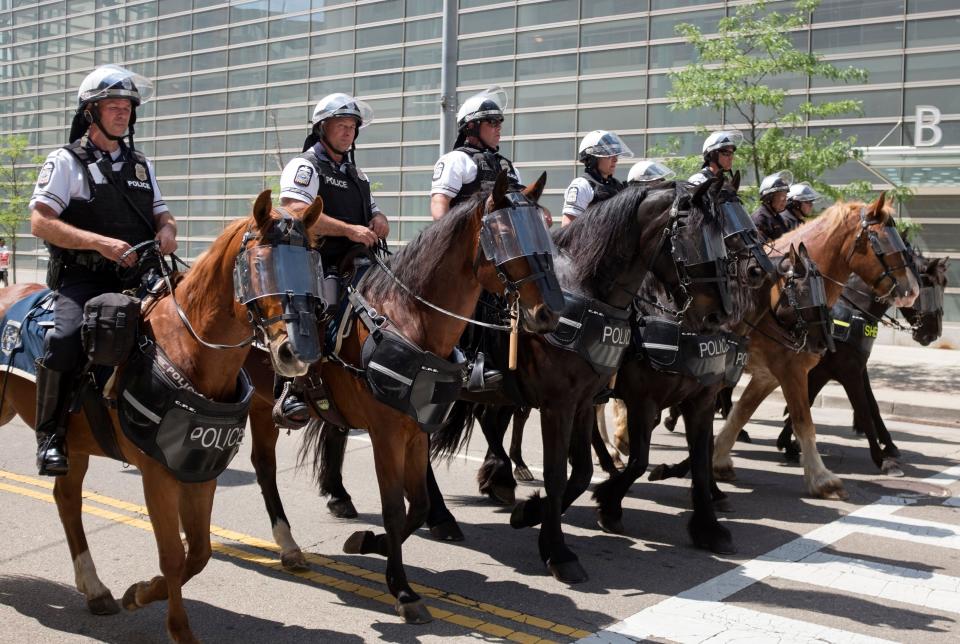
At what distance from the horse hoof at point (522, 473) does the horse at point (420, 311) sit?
10.2 ft

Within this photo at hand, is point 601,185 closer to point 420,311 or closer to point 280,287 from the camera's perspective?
point 420,311

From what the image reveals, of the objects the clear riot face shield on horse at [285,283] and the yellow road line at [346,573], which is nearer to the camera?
the clear riot face shield on horse at [285,283]

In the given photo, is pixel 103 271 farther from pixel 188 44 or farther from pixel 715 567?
pixel 188 44

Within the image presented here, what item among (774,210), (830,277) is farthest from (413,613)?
(774,210)

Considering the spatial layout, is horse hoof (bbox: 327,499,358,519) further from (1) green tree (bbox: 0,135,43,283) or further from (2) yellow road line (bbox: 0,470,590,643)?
(1) green tree (bbox: 0,135,43,283)

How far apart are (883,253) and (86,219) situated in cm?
661

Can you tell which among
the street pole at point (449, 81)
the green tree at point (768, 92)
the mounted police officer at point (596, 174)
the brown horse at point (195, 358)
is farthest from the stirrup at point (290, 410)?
the green tree at point (768, 92)

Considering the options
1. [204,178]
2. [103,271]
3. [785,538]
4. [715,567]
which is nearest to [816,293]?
[785,538]

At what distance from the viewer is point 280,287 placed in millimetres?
4121

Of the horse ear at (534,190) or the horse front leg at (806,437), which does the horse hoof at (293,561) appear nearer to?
the horse ear at (534,190)

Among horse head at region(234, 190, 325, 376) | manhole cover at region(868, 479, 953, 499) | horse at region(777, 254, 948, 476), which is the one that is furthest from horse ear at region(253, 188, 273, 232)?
manhole cover at region(868, 479, 953, 499)

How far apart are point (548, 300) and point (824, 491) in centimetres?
425

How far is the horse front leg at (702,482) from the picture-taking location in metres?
6.50

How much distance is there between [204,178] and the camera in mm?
31422
